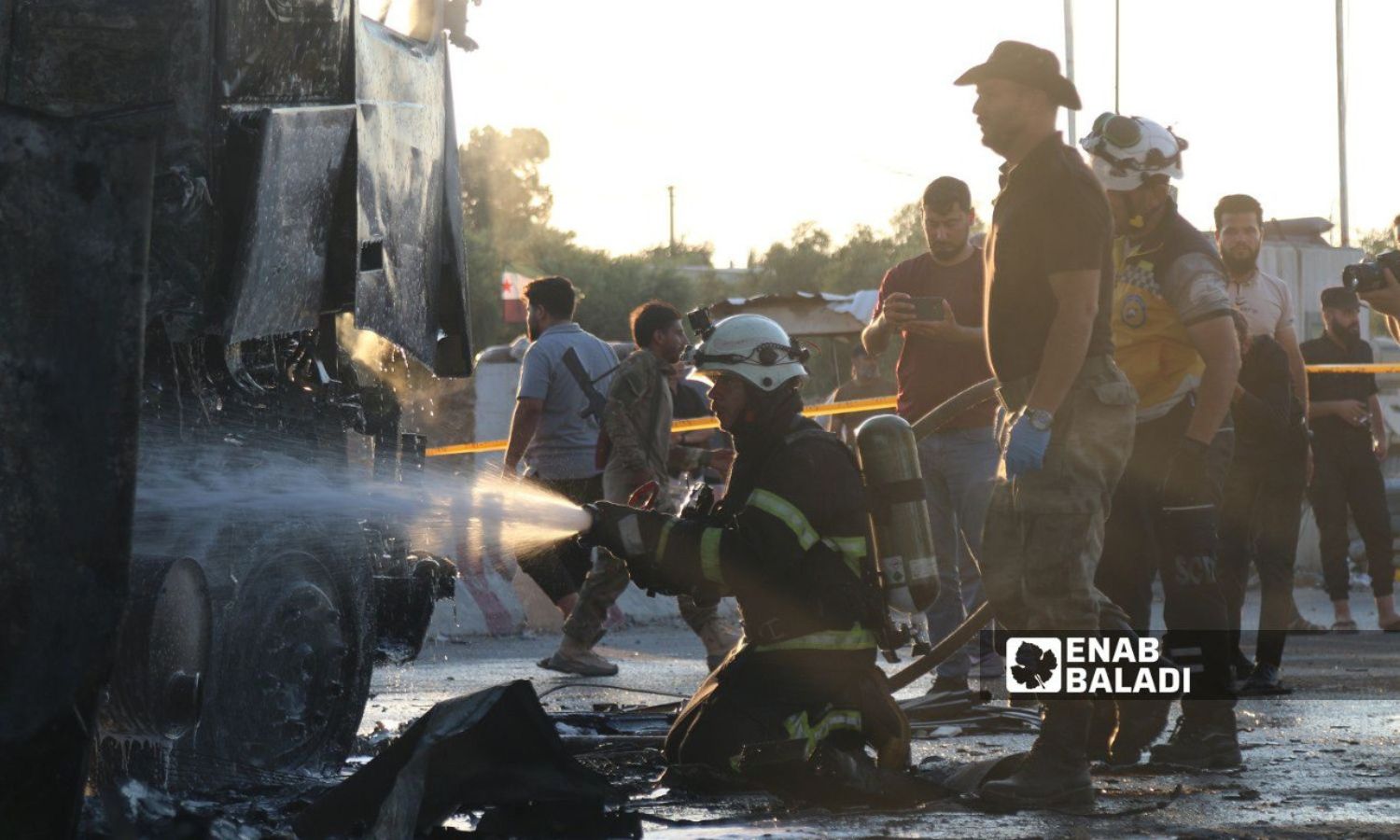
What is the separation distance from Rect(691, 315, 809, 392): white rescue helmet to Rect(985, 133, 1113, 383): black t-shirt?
0.58m

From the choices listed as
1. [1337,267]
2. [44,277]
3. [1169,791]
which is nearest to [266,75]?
[44,277]

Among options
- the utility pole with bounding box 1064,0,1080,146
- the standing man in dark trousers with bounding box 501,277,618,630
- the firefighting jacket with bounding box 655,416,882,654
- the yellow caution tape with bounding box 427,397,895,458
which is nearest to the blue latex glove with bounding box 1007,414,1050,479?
the firefighting jacket with bounding box 655,416,882,654

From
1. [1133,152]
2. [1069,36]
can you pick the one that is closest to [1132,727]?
[1133,152]

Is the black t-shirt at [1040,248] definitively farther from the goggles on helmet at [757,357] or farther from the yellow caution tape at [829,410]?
the yellow caution tape at [829,410]

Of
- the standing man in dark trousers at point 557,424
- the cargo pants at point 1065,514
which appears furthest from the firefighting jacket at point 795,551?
the standing man in dark trousers at point 557,424

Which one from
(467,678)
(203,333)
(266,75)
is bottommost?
(467,678)

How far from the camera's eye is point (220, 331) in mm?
4707

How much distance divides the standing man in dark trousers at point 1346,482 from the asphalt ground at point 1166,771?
3.81 feet

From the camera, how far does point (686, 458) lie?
964 centimetres

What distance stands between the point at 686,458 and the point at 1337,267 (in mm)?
21386

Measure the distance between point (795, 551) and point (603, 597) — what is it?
13.0ft

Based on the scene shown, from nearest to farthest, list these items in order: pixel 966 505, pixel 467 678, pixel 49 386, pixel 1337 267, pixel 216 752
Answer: pixel 49 386, pixel 216 752, pixel 966 505, pixel 467 678, pixel 1337 267

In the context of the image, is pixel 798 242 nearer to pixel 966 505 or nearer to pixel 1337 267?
pixel 1337 267

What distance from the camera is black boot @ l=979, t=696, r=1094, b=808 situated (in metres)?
5.00
